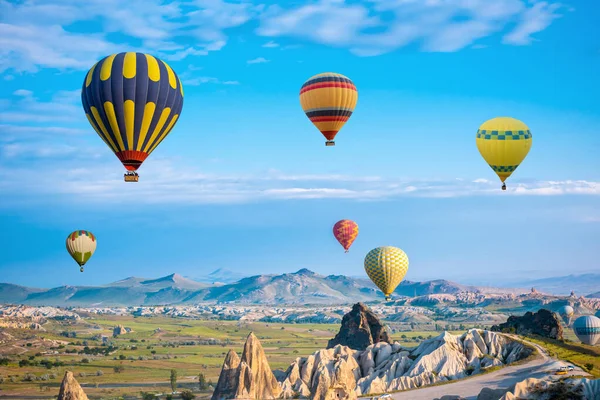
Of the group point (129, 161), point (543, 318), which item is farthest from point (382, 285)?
point (129, 161)

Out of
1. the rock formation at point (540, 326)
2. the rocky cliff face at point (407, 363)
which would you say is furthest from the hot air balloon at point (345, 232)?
the rocky cliff face at point (407, 363)

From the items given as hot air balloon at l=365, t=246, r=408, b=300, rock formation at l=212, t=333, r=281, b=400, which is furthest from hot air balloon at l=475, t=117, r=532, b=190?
rock formation at l=212, t=333, r=281, b=400

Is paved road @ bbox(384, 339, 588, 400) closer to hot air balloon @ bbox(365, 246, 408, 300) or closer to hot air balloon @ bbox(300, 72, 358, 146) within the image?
hot air balloon @ bbox(365, 246, 408, 300)

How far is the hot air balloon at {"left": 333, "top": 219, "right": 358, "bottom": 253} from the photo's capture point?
142250 mm

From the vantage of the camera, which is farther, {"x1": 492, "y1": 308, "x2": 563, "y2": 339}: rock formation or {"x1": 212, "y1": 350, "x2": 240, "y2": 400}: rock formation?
{"x1": 492, "y1": 308, "x2": 563, "y2": 339}: rock formation

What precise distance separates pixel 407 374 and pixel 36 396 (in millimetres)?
65845

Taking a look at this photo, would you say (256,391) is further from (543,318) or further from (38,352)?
(38,352)

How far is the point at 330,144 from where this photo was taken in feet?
326

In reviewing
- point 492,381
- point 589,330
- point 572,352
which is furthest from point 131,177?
point 589,330

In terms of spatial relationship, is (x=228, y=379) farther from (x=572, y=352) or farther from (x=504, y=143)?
(x=572, y=352)

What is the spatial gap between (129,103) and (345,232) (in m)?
70.9

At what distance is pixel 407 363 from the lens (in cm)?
10081

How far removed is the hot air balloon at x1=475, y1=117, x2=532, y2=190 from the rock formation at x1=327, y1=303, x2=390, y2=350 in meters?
50.9

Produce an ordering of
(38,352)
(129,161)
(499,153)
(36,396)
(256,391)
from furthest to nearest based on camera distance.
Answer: (38,352) < (36,396) < (499,153) < (256,391) < (129,161)
